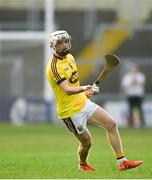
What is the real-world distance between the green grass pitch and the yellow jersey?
97 cm

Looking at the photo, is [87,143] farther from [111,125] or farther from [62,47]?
[62,47]

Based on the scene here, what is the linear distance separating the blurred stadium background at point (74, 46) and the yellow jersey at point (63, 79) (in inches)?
739

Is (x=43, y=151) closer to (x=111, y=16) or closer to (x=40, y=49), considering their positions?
(x=40, y=49)

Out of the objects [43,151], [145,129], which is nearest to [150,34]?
[145,129]

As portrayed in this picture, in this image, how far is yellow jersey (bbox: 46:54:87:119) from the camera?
13.6m

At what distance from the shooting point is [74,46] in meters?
36.8

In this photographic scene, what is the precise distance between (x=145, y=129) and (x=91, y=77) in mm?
5034

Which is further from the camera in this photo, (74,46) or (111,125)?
(74,46)

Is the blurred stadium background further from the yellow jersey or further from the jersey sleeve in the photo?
the jersey sleeve

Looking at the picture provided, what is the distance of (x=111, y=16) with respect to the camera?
122ft

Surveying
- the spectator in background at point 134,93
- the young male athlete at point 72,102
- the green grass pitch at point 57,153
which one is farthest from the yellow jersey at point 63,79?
the spectator in background at point 134,93

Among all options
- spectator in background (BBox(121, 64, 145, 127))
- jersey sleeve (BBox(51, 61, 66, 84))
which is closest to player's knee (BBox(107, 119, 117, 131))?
jersey sleeve (BBox(51, 61, 66, 84))

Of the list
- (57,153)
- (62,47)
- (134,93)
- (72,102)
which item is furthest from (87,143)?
(134,93)

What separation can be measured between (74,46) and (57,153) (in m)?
17.9
